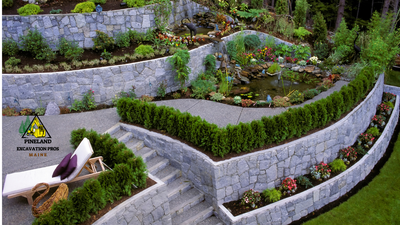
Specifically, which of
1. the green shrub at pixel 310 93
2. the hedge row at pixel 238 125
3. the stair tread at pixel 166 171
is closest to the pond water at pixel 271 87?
the green shrub at pixel 310 93

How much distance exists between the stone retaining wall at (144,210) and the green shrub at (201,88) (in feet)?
11.8

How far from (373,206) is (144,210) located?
4937 mm

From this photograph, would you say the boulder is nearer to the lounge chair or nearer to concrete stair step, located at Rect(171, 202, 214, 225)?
the lounge chair

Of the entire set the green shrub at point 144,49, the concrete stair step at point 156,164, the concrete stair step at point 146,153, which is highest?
the green shrub at point 144,49

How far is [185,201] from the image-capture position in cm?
626

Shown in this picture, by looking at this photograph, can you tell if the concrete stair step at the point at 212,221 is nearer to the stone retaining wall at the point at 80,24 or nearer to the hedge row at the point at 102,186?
the hedge row at the point at 102,186

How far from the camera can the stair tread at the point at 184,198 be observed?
612 centimetres

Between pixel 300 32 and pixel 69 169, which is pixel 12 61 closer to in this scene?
pixel 69 169

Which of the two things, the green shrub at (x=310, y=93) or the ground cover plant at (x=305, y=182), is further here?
the green shrub at (x=310, y=93)

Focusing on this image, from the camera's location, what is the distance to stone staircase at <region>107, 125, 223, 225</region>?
19.9ft

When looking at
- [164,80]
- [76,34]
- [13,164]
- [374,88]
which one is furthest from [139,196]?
Result: [374,88]

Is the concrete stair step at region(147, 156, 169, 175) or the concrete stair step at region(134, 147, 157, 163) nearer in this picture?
the concrete stair step at region(147, 156, 169, 175)

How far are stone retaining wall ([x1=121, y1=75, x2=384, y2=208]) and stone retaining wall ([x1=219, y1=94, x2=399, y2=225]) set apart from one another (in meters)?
0.44

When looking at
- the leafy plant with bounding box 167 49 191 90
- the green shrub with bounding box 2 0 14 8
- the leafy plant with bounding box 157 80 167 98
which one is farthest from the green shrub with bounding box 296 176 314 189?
the green shrub with bounding box 2 0 14 8
